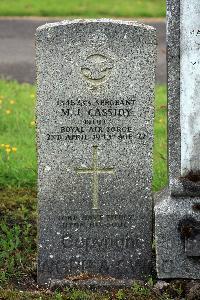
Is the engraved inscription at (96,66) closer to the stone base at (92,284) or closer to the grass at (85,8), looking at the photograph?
the stone base at (92,284)

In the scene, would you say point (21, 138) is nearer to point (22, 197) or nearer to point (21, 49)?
point (22, 197)

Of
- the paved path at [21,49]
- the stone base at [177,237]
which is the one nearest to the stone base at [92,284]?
the stone base at [177,237]

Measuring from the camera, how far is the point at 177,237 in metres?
6.53

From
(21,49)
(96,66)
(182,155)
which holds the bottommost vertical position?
(182,155)

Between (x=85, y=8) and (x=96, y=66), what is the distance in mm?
10035

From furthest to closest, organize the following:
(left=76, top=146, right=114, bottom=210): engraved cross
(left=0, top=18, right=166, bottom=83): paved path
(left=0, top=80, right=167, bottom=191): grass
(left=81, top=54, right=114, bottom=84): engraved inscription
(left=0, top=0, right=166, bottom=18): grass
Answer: (left=0, top=0, right=166, bottom=18): grass < (left=0, top=18, right=166, bottom=83): paved path < (left=0, top=80, right=167, bottom=191): grass < (left=76, top=146, right=114, bottom=210): engraved cross < (left=81, top=54, right=114, bottom=84): engraved inscription

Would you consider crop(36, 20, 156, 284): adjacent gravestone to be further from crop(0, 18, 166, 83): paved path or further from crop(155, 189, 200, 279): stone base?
crop(0, 18, 166, 83): paved path

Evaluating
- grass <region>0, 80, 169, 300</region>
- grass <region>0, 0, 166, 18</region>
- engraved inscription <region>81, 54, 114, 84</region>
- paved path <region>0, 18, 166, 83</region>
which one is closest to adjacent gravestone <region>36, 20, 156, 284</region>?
engraved inscription <region>81, 54, 114, 84</region>

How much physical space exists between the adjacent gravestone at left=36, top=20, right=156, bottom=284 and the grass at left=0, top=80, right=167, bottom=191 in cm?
142

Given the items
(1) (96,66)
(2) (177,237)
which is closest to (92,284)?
(2) (177,237)

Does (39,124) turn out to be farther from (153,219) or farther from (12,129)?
(12,129)

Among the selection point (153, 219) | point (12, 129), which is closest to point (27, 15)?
point (12, 129)

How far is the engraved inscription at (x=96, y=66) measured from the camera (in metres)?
6.38

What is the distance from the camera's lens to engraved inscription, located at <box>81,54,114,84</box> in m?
6.38
